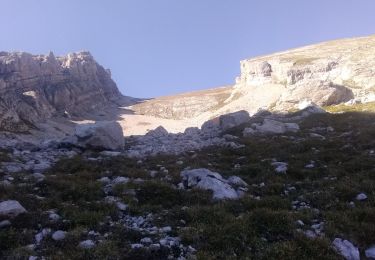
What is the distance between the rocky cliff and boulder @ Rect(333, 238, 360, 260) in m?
40.5

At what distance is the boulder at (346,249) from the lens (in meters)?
9.24

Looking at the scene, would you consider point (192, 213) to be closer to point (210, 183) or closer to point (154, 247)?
point (154, 247)

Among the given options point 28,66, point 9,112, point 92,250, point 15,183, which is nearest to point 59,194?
point 15,183

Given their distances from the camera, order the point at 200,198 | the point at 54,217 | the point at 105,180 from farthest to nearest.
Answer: the point at 105,180
the point at 200,198
the point at 54,217

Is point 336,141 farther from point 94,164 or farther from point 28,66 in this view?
point 28,66

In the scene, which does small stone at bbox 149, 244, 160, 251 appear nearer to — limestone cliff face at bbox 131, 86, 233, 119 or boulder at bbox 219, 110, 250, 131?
boulder at bbox 219, 110, 250, 131

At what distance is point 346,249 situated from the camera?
9461 millimetres

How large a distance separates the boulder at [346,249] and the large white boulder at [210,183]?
4.61 meters

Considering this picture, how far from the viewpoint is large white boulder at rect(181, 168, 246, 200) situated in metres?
14.1

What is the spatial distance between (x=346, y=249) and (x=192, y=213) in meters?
4.22

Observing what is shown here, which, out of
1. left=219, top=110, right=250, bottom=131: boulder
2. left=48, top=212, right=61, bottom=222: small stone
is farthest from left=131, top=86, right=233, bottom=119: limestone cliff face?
left=48, top=212, right=61, bottom=222: small stone

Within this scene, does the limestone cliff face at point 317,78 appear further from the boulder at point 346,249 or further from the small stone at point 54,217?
the small stone at point 54,217

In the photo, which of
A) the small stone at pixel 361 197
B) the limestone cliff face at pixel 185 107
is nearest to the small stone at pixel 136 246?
the small stone at pixel 361 197

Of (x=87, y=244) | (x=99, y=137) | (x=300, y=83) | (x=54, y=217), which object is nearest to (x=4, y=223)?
(x=54, y=217)
